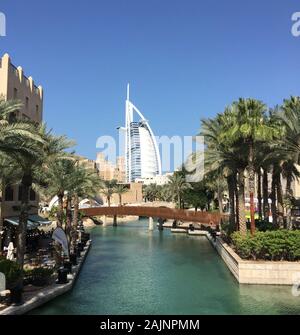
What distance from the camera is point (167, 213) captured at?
62.3m

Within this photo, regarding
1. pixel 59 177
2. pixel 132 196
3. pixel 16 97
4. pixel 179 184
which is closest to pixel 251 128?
pixel 59 177

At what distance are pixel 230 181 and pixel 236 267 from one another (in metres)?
16.2

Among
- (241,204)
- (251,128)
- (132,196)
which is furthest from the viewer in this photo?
(132,196)

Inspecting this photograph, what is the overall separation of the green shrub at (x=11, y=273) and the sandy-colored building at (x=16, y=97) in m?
13.2

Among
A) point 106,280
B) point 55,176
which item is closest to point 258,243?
point 106,280

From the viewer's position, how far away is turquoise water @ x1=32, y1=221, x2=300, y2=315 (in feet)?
63.9

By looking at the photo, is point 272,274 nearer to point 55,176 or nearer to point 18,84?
point 55,176

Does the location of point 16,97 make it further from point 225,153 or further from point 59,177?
point 225,153

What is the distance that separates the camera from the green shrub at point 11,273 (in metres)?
17.7

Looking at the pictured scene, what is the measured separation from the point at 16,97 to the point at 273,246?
24.2m

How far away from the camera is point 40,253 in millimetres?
34062

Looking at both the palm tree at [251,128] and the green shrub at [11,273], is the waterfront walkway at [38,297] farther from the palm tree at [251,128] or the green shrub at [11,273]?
the palm tree at [251,128]

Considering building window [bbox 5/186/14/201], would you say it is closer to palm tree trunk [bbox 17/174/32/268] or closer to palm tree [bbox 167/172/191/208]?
palm tree trunk [bbox 17/174/32/268]

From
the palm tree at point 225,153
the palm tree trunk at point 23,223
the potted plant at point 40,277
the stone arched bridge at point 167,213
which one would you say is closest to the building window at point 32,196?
the palm tree at point 225,153
